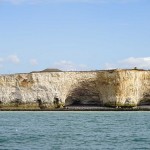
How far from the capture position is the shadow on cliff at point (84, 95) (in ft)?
245

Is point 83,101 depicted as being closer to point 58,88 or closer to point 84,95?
point 84,95

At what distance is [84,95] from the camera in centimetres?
7731

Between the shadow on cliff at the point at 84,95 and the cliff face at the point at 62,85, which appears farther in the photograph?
the shadow on cliff at the point at 84,95

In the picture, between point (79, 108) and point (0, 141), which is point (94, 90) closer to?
point (79, 108)

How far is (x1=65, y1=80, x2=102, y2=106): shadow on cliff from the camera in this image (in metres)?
74.8

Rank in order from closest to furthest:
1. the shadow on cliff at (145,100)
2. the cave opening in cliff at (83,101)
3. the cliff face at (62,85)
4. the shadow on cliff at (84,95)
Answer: the cliff face at (62,85) < the shadow on cliff at (84,95) < the shadow on cliff at (145,100) < the cave opening in cliff at (83,101)

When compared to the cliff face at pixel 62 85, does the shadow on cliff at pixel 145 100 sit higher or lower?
lower

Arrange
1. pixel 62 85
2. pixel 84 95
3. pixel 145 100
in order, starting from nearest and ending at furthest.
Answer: pixel 62 85, pixel 145 100, pixel 84 95

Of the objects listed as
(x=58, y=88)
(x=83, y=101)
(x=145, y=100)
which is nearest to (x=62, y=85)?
→ (x=58, y=88)

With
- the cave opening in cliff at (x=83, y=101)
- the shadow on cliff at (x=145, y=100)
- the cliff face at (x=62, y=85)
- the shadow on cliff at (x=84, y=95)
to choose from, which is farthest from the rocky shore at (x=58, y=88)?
the cave opening in cliff at (x=83, y=101)

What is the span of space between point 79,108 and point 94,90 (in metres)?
4.03

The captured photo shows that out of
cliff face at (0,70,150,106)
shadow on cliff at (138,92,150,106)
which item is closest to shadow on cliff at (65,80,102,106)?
cliff face at (0,70,150,106)

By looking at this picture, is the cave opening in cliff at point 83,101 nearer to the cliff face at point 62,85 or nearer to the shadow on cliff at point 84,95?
the shadow on cliff at point 84,95

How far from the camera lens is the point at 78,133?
110 feet
